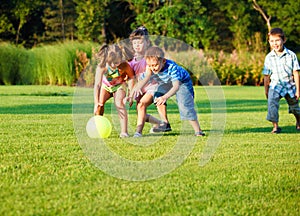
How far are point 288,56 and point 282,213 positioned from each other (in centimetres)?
466

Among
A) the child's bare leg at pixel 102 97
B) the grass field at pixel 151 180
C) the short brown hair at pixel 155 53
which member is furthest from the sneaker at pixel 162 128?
the short brown hair at pixel 155 53

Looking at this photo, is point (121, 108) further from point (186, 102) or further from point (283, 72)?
point (283, 72)

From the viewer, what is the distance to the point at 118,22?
4303cm

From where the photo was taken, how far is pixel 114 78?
713 centimetres

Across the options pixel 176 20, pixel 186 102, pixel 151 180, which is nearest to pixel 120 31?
pixel 176 20

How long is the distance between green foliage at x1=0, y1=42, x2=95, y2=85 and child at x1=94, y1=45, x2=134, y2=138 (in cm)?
1480

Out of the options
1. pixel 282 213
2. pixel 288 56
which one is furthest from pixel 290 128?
pixel 282 213

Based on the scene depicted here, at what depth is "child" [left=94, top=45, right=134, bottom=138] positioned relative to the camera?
23.1 feet

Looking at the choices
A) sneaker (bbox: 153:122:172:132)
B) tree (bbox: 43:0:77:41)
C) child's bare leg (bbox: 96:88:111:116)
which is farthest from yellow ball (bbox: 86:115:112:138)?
tree (bbox: 43:0:77:41)

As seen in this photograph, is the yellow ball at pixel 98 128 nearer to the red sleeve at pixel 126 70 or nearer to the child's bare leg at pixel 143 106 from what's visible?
the child's bare leg at pixel 143 106

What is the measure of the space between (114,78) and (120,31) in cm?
3663

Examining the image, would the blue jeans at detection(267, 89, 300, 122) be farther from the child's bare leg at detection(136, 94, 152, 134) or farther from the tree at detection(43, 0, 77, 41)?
the tree at detection(43, 0, 77, 41)

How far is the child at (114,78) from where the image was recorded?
7.05 meters

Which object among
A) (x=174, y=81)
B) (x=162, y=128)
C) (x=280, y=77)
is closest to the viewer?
(x=174, y=81)
